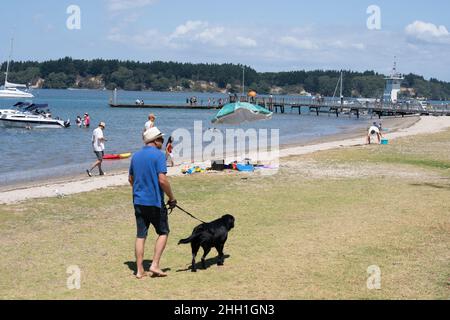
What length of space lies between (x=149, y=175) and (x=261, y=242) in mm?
2804

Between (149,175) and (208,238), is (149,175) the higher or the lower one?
the higher one

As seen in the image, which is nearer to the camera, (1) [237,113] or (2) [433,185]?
(2) [433,185]

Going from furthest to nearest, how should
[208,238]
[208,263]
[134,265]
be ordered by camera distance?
[208,263] < [134,265] < [208,238]

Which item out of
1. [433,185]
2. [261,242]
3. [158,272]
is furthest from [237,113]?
[158,272]

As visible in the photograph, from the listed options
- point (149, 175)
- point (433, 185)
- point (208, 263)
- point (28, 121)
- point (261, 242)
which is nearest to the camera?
point (149, 175)

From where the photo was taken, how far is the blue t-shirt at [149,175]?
23.8 ft

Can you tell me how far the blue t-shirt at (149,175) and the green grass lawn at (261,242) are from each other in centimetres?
102

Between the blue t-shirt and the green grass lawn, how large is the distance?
1.02m

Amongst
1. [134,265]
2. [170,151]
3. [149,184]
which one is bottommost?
[134,265]

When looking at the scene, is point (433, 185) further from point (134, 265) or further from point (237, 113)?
point (134, 265)

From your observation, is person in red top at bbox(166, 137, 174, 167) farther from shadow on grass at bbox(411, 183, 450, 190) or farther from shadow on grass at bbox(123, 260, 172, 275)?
shadow on grass at bbox(123, 260, 172, 275)

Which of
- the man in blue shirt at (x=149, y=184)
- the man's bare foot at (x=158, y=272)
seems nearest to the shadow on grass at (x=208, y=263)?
the man's bare foot at (x=158, y=272)

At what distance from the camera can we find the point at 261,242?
9.41 m

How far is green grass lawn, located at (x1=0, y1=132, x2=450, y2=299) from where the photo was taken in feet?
23.5
